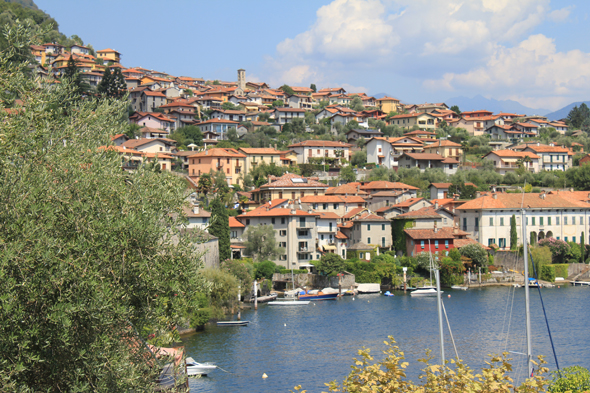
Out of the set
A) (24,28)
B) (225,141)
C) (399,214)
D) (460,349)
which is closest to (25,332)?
(24,28)

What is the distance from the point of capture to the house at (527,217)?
72.6 m

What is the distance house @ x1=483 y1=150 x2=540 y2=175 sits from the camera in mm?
102062

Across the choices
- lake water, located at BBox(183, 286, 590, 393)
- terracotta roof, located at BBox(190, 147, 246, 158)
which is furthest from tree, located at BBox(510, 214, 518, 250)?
terracotta roof, located at BBox(190, 147, 246, 158)

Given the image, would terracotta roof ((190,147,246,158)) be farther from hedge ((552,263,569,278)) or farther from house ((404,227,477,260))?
hedge ((552,263,569,278))

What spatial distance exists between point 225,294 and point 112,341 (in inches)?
1427

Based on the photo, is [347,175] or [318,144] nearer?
[347,175]

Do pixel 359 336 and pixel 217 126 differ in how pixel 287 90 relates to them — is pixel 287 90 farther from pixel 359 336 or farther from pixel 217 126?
pixel 359 336

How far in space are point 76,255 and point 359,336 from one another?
3282 cm

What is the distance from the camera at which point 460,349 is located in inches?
1441

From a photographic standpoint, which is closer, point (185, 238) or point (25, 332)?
point (25, 332)

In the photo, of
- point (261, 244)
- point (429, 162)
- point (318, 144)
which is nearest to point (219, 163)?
point (318, 144)

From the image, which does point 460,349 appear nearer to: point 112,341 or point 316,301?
point 316,301

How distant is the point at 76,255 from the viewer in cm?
1076

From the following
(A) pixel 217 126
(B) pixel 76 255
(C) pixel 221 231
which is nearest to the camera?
(B) pixel 76 255
